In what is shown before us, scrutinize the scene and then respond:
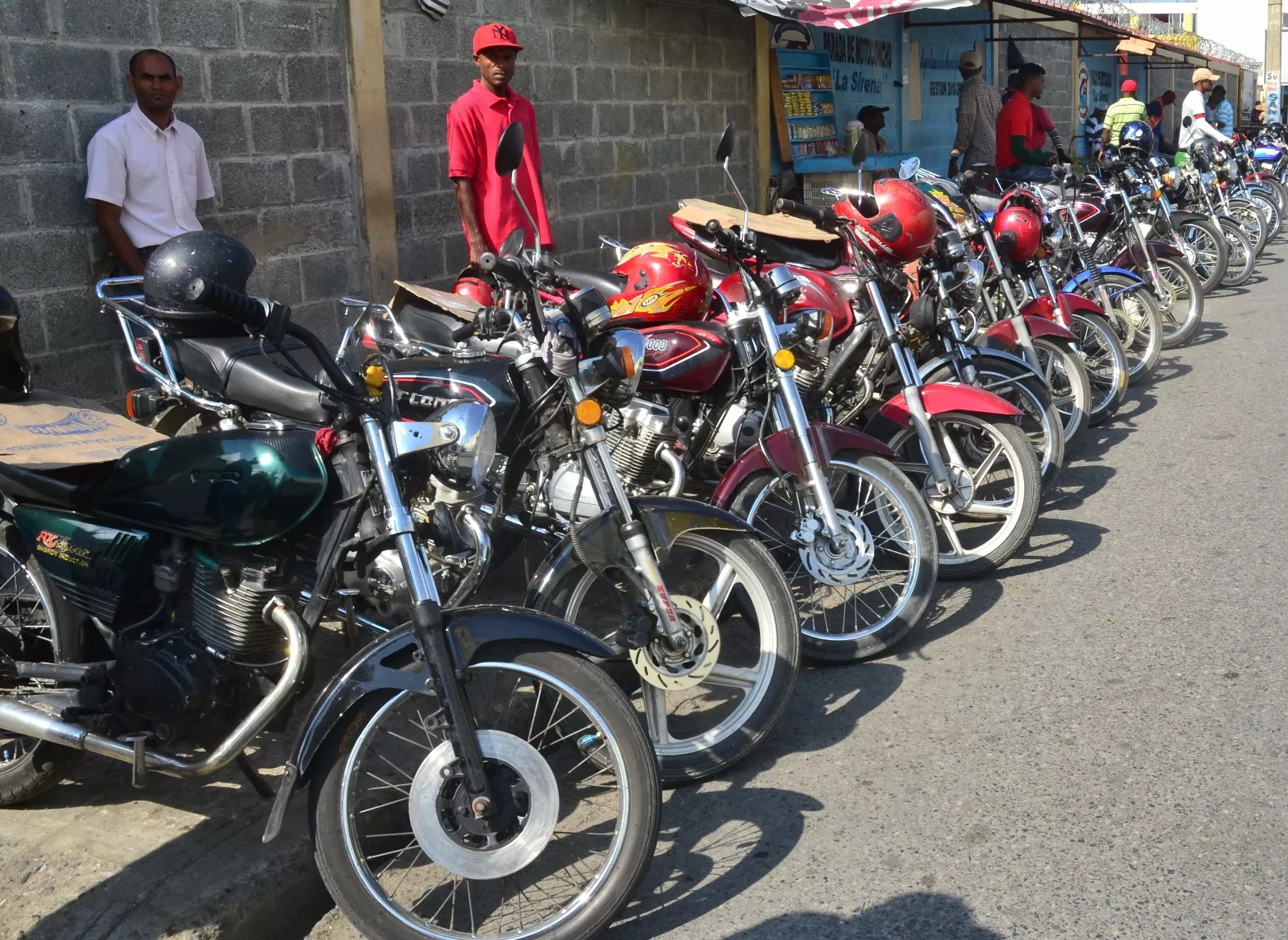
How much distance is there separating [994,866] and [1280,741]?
1.04 meters

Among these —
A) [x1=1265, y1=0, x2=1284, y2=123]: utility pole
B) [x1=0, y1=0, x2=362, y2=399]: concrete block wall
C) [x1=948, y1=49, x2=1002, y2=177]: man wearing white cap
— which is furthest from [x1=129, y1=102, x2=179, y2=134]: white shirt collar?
[x1=1265, y1=0, x2=1284, y2=123]: utility pole

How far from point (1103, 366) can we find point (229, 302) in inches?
218

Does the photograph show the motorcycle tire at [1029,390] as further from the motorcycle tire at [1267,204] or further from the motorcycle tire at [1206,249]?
the motorcycle tire at [1267,204]

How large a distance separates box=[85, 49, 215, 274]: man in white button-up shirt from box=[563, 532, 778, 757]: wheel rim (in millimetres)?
2820

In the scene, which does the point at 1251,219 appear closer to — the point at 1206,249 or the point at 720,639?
the point at 1206,249

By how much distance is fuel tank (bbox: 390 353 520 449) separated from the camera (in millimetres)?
3572

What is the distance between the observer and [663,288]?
454 centimetres

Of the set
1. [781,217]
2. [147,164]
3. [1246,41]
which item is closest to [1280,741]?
[781,217]

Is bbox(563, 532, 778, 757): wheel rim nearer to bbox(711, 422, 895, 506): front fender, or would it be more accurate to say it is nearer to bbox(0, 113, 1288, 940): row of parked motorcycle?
bbox(0, 113, 1288, 940): row of parked motorcycle

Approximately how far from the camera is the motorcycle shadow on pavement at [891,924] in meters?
2.72

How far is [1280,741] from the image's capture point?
11.3ft

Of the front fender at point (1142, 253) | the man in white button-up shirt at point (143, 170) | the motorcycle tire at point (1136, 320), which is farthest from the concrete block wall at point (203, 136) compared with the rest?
the front fender at point (1142, 253)

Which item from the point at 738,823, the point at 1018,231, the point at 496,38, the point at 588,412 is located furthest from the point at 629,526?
the point at 1018,231

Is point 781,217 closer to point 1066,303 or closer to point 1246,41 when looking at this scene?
point 1066,303
